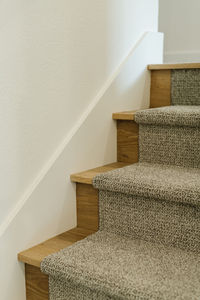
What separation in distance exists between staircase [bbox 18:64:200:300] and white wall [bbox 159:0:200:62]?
1.29 meters

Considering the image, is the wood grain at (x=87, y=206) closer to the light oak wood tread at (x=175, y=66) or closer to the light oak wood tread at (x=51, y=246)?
the light oak wood tread at (x=51, y=246)

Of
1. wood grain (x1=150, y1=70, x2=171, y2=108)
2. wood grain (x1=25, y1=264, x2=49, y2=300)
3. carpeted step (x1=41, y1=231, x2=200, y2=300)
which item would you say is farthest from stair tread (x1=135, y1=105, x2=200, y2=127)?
wood grain (x1=25, y1=264, x2=49, y2=300)

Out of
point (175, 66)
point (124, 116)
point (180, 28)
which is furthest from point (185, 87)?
point (180, 28)

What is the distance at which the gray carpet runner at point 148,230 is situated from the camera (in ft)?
3.13

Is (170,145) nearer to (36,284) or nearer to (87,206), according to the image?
(87,206)

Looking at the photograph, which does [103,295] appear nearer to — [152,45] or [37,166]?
[37,166]

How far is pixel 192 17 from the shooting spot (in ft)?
8.31

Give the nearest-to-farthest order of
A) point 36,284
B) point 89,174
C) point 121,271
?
1. point 121,271
2. point 36,284
3. point 89,174

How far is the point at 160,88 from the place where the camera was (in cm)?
169

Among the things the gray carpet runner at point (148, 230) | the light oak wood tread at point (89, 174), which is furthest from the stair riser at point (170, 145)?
the light oak wood tread at point (89, 174)

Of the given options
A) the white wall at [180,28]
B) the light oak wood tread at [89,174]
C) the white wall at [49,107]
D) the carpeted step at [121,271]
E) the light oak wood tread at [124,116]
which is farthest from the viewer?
the white wall at [180,28]

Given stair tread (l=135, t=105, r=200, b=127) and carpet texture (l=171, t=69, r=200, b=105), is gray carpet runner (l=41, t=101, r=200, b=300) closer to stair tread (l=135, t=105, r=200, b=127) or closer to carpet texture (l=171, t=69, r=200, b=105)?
stair tread (l=135, t=105, r=200, b=127)

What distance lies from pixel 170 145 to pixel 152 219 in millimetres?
308

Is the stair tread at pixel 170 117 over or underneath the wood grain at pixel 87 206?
over
